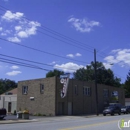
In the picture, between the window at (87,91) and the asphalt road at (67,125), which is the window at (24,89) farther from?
the asphalt road at (67,125)

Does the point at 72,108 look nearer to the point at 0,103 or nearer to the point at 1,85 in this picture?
the point at 0,103

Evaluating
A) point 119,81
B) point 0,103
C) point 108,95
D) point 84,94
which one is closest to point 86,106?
point 84,94

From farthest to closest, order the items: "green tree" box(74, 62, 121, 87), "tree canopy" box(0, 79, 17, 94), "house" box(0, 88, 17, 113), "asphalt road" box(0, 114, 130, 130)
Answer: "tree canopy" box(0, 79, 17, 94), "green tree" box(74, 62, 121, 87), "house" box(0, 88, 17, 113), "asphalt road" box(0, 114, 130, 130)

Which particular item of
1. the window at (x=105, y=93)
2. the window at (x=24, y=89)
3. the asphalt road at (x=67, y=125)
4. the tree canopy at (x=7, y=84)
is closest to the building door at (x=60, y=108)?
the window at (x=24, y=89)

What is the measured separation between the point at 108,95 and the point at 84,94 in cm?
1096

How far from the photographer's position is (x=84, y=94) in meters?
47.3

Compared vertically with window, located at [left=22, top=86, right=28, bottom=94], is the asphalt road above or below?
below

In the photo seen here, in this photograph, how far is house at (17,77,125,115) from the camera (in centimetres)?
4150

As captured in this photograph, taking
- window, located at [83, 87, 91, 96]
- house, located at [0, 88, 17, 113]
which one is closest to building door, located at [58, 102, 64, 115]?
window, located at [83, 87, 91, 96]

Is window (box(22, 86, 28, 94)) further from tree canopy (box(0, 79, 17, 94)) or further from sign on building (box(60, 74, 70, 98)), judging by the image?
tree canopy (box(0, 79, 17, 94))

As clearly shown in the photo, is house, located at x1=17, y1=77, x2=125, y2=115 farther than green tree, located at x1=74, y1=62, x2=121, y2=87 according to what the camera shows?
No

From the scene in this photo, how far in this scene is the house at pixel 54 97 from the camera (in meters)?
41.5

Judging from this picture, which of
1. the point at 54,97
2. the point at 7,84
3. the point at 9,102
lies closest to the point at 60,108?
the point at 54,97

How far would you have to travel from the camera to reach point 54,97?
40.8m
